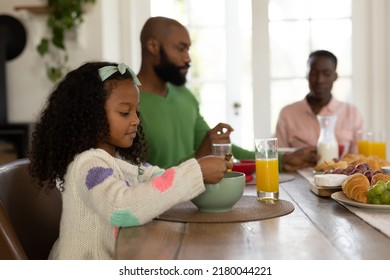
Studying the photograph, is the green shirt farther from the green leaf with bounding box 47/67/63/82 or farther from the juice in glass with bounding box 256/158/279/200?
the green leaf with bounding box 47/67/63/82

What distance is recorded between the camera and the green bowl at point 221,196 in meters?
0.98

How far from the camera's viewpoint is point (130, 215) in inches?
35.2

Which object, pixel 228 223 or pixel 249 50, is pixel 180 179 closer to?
pixel 228 223

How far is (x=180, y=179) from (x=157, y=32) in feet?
3.78

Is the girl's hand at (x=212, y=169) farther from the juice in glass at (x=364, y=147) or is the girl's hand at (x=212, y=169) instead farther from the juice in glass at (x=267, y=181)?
the juice in glass at (x=364, y=147)

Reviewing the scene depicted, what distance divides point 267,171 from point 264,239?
0.33 m

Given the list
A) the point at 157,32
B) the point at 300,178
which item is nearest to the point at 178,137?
the point at 157,32

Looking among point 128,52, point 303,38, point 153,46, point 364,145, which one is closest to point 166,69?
point 153,46

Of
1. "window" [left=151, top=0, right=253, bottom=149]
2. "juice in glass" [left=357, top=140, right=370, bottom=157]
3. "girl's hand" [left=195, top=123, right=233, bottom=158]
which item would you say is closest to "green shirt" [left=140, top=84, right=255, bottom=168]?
"girl's hand" [left=195, top=123, right=233, bottom=158]

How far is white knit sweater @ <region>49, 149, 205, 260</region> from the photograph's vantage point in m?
0.89

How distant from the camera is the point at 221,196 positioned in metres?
0.98

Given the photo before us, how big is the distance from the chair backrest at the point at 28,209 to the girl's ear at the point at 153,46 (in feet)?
2.86

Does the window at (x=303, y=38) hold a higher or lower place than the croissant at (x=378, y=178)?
higher

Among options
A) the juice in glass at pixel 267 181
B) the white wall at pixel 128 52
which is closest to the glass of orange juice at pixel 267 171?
the juice in glass at pixel 267 181
